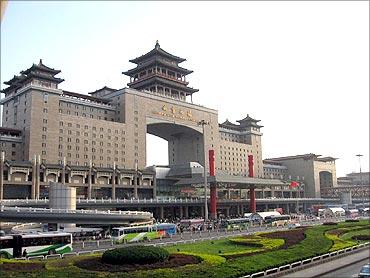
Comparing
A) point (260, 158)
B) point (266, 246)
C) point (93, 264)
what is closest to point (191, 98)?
point (260, 158)

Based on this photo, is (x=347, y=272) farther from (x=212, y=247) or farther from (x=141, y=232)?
(x=141, y=232)

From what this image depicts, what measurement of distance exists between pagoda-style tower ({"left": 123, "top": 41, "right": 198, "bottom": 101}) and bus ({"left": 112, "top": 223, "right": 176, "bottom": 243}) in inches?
2417

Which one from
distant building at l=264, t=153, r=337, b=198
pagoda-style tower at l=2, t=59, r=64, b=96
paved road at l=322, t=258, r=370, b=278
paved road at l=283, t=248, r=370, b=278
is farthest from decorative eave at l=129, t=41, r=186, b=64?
paved road at l=322, t=258, r=370, b=278

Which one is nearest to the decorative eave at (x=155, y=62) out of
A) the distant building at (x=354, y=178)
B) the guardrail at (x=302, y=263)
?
the guardrail at (x=302, y=263)

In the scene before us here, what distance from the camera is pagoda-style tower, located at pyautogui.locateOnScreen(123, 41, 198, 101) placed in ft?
360

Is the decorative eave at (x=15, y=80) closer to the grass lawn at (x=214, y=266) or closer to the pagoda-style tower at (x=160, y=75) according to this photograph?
the pagoda-style tower at (x=160, y=75)

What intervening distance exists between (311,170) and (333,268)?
121958 mm

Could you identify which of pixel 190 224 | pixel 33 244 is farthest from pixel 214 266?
pixel 190 224

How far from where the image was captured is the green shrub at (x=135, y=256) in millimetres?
26609

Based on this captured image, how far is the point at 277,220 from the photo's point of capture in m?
70.7

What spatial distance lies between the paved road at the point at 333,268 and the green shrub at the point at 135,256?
8477 mm

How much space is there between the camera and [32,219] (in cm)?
4912

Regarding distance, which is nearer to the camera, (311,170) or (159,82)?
(159,82)

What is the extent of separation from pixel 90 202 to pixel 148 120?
35.0 metres
